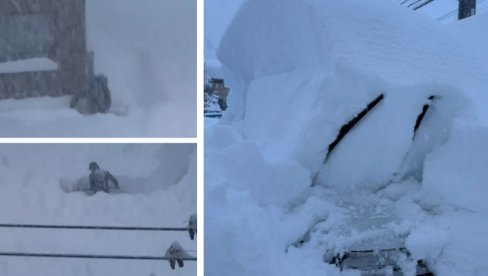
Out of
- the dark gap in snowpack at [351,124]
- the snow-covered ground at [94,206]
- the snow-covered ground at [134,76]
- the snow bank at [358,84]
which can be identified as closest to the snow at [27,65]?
the snow-covered ground at [134,76]

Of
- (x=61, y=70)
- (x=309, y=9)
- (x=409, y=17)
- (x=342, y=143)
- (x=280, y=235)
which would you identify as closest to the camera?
(x=61, y=70)

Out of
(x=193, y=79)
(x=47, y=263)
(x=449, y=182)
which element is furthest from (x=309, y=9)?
(x=47, y=263)

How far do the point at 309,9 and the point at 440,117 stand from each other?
51.3 inches

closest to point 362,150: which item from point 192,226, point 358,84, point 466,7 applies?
point 358,84

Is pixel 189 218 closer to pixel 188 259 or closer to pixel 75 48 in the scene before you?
pixel 188 259

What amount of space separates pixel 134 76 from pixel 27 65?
279 mm

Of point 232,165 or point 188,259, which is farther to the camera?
point 232,165

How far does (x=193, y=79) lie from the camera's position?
4.02ft

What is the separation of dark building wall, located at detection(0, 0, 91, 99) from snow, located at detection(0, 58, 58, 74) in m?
0.01

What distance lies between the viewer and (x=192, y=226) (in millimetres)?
1283

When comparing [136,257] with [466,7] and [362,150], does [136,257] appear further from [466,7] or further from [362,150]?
[466,7]

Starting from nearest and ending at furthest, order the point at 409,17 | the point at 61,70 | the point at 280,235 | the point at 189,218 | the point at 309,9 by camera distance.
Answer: the point at 61,70, the point at 189,218, the point at 280,235, the point at 309,9, the point at 409,17

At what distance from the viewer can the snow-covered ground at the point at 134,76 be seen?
3.94 ft

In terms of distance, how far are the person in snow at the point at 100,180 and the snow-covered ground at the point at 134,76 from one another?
129 mm
